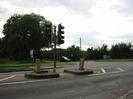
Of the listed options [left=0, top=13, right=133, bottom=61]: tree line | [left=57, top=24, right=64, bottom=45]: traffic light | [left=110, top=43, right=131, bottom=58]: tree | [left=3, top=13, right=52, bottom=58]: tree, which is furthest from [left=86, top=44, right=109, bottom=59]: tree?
[left=57, top=24, right=64, bottom=45]: traffic light

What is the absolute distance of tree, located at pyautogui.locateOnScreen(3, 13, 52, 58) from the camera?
72.1 meters

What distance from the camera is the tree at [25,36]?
2837 inches

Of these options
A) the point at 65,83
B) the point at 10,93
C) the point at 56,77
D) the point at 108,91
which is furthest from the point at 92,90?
the point at 56,77

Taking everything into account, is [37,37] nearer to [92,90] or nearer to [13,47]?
[13,47]

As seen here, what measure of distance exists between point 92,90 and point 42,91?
105 inches

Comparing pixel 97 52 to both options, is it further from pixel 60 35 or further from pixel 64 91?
pixel 64 91

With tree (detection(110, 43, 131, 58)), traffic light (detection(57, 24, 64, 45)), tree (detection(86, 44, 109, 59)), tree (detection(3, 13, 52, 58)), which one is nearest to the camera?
traffic light (detection(57, 24, 64, 45))

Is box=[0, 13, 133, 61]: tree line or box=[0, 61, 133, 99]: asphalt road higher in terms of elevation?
box=[0, 13, 133, 61]: tree line

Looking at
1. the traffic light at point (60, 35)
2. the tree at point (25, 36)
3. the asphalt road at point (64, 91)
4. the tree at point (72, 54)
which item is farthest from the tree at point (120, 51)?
the asphalt road at point (64, 91)

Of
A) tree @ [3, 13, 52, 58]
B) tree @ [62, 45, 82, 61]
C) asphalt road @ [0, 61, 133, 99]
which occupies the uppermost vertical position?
tree @ [3, 13, 52, 58]

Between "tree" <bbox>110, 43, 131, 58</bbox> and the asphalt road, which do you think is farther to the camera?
"tree" <bbox>110, 43, 131, 58</bbox>

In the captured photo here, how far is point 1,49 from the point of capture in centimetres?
8100

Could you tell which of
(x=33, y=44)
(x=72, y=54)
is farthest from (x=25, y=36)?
(x=72, y=54)

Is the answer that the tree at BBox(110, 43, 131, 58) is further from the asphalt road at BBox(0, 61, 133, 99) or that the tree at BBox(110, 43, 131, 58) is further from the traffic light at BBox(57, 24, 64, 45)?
the asphalt road at BBox(0, 61, 133, 99)
